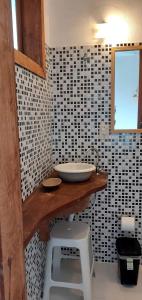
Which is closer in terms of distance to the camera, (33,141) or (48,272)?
(33,141)

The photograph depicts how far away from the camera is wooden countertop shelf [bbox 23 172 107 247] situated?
1213 mm

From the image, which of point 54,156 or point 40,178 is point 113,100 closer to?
point 54,156

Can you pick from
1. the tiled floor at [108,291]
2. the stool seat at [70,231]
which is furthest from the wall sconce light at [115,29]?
the tiled floor at [108,291]

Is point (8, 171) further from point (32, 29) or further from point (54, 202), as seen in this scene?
point (32, 29)

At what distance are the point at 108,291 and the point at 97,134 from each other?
1285 millimetres

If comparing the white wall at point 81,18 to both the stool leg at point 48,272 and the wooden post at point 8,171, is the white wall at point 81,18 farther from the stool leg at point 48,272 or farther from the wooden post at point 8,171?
the stool leg at point 48,272

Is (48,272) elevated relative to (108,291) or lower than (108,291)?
elevated

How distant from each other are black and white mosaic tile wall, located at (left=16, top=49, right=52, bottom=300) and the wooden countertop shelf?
85 millimetres

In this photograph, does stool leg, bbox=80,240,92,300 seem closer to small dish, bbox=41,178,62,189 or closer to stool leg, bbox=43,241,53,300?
stool leg, bbox=43,241,53,300

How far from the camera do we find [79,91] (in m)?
2.06

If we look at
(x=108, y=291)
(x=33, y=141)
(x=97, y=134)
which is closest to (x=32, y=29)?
(x=33, y=141)

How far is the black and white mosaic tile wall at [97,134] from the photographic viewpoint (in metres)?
2.02

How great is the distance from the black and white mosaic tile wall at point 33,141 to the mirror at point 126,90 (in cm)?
56

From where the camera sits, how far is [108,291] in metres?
1.89
